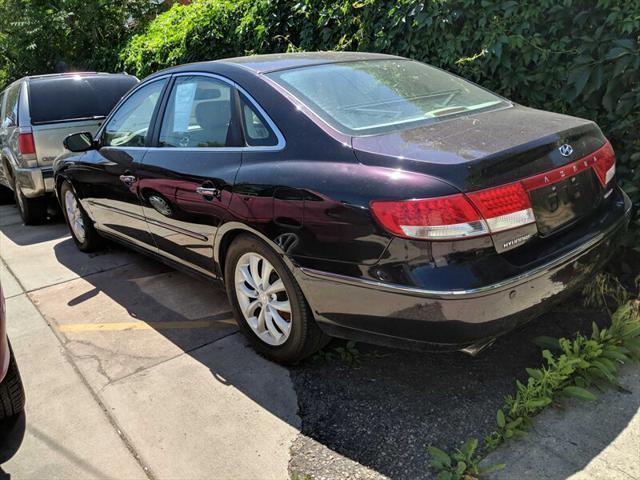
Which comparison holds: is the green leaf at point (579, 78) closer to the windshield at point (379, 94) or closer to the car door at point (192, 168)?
the windshield at point (379, 94)

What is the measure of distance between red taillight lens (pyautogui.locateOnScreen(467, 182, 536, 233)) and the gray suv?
5.33m

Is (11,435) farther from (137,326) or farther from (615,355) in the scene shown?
(615,355)

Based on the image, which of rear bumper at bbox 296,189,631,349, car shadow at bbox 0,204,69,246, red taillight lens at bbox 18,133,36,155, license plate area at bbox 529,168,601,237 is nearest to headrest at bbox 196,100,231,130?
rear bumper at bbox 296,189,631,349

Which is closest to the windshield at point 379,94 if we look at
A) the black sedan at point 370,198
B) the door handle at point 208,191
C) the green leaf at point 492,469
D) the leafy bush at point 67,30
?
the black sedan at point 370,198

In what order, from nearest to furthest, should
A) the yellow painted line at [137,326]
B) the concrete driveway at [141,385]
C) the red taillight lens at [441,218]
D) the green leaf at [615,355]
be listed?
the red taillight lens at [441,218], the concrete driveway at [141,385], the green leaf at [615,355], the yellow painted line at [137,326]

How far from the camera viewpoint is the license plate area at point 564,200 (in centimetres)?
241

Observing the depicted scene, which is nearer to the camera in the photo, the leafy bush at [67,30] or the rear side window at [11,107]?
the rear side window at [11,107]

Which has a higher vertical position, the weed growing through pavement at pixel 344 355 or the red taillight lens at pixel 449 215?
the red taillight lens at pixel 449 215

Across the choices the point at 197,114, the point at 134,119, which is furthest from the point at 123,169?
the point at 197,114

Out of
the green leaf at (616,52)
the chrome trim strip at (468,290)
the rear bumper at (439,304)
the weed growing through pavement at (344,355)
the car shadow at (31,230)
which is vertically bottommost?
the car shadow at (31,230)

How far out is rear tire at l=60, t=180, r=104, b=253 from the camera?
5051 millimetres

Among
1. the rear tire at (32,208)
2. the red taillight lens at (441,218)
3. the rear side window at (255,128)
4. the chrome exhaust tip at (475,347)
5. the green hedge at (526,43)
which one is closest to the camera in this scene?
the red taillight lens at (441,218)

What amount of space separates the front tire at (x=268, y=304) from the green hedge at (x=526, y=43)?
7.43ft

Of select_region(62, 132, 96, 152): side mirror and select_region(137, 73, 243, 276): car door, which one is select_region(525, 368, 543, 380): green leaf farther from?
select_region(62, 132, 96, 152): side mirror
